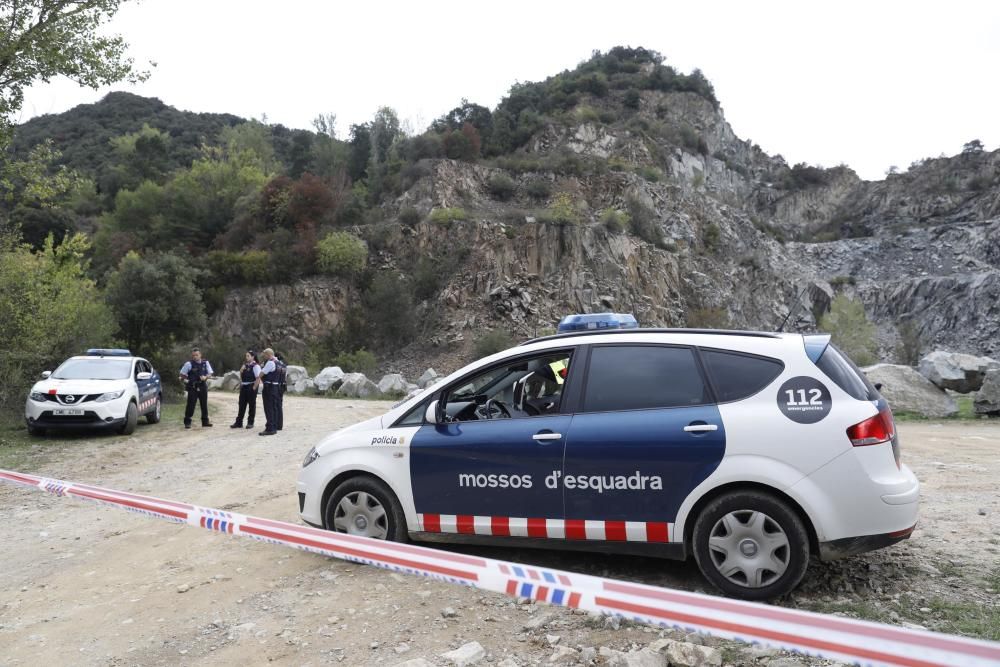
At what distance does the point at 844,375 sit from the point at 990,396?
12.4m

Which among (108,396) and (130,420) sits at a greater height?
(108,396)

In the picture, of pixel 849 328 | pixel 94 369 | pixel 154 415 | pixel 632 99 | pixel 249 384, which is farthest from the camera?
pixel 632 99

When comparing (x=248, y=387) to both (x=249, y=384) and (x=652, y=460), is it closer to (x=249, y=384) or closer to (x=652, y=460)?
(x=249, y=384)

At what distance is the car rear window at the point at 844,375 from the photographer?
3.99 metres

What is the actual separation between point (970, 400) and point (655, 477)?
15.5 m

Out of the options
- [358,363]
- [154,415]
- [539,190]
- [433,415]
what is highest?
[539,190]

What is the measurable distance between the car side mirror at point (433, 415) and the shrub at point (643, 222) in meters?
43.7

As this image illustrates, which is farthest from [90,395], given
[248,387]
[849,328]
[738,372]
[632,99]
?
[632,99]

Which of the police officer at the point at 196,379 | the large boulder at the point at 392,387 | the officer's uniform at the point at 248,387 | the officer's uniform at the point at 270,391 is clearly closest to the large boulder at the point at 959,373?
the officer's uniform at the point at 270,391

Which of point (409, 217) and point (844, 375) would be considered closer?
point (844, 375)

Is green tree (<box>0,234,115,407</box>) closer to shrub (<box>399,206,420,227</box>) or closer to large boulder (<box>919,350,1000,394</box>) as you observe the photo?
large boulder (<box>919,350,1000,394</box>)

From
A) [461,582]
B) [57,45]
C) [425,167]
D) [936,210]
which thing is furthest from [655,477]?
[936,210]

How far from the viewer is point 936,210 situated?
7388 centimetres

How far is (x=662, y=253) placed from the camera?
1789 inches
